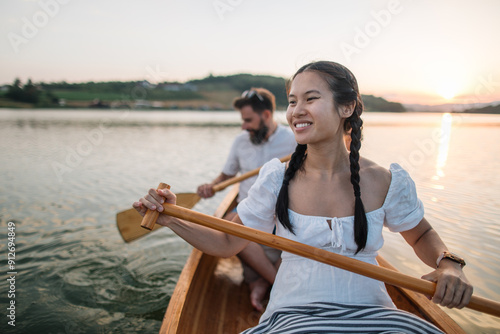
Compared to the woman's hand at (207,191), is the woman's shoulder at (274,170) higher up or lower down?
higher up

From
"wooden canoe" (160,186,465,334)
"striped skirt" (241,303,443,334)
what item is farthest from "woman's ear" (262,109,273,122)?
"striped skirt" (241,303,443,334)

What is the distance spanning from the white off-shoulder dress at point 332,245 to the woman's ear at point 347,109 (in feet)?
1.20

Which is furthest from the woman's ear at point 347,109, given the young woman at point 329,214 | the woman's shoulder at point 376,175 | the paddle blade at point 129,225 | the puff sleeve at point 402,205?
the paddle blade at point 129,225

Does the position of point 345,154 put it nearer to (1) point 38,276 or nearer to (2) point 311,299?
(2) point 311,299

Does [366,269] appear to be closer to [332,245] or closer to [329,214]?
[332,245]

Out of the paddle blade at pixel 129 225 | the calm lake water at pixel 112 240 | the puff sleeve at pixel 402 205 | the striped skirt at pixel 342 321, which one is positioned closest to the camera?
the striped skirt at pixel 342 321

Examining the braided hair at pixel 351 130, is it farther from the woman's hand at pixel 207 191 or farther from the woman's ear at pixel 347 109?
the woman's hand at pixel 207 191

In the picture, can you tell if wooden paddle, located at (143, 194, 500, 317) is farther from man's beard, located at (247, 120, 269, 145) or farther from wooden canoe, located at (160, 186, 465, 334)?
man's beard, located at (247, 120, 269, 145)

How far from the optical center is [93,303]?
3584mm

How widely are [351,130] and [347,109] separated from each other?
0.13 metres

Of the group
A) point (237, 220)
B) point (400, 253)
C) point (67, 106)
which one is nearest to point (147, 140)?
point (400, 253)

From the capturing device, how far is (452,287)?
1.47 meters

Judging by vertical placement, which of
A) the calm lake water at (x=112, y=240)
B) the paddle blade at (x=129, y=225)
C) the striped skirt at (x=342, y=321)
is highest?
the striped skirt at (x=342, y=321)

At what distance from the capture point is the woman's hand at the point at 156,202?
5.59 ft
